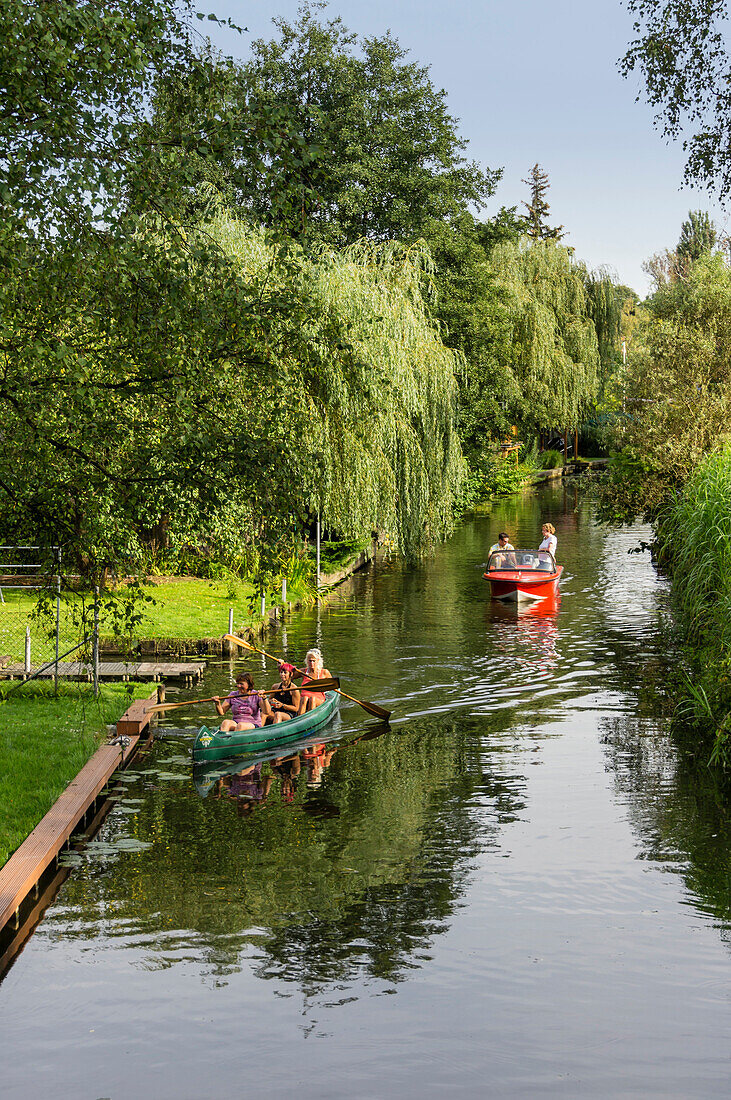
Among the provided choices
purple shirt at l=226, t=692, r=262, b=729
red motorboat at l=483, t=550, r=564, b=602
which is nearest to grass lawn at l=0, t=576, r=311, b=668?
purple shirt at l=226, t=692, r=262, b=729

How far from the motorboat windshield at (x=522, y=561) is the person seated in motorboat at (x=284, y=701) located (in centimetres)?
1162

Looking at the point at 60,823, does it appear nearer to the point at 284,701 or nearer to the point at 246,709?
the point at 246,709

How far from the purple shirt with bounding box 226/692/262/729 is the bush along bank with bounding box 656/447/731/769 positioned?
5419 mm

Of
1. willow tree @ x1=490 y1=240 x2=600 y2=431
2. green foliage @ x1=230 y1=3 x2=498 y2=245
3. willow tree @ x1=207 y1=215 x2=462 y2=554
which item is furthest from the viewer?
willow tree @ x1=490 y1=240 x2=600 y2=431

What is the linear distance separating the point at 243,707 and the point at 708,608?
6.22 metres

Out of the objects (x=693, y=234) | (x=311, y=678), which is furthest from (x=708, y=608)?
(x=693, y=234)

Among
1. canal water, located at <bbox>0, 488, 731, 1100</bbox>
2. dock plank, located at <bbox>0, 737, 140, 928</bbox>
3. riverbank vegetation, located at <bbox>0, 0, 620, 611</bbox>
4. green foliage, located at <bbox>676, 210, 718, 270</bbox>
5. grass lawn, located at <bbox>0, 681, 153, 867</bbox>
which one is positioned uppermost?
green foliage, located at <bbox>676, 210, 718, 270</bbox>

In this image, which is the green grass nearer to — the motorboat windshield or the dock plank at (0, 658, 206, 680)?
the dock plank at (0, 658, 206, 680)

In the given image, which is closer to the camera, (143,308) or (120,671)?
(143,308)

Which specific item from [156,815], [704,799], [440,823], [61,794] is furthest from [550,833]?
[61,794]

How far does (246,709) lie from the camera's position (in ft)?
49.7

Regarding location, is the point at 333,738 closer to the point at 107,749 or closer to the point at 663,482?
the point at 107,749

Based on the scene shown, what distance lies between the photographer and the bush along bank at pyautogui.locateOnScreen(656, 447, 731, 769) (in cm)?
1416

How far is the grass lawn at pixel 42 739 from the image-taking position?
1121 centimetres
